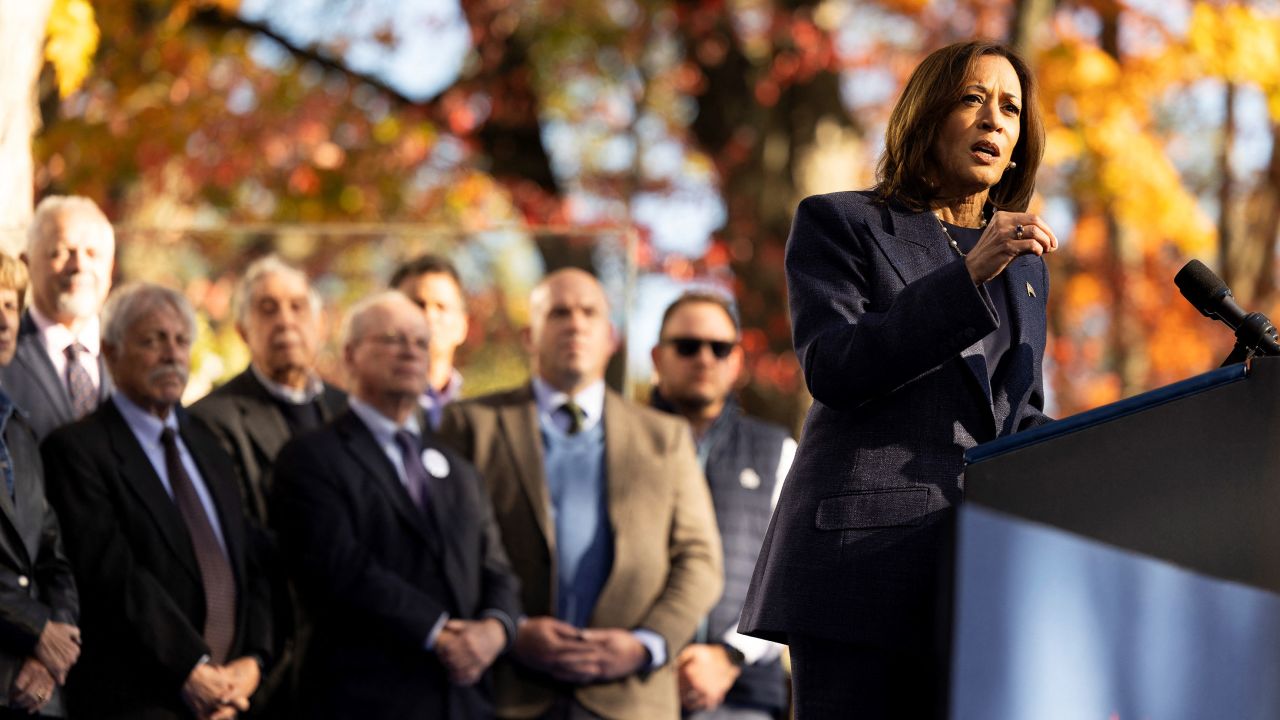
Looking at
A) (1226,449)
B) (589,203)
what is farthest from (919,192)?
(589,203)

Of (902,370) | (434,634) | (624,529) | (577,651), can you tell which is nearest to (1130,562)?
(902,370)

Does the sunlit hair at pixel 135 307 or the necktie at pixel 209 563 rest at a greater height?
the sunlit hair at pixel 135 307

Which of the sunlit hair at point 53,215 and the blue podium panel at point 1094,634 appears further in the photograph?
the sunlit hair at point 53,215

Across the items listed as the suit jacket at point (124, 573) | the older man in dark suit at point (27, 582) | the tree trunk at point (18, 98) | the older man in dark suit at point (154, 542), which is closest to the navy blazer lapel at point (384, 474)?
the older man in dark suit at point (154, 542)

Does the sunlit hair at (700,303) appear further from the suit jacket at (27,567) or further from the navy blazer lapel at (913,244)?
the navy blazer lapel at (913,244)

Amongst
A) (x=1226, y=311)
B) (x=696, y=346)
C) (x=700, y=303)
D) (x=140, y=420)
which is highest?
(x=700, y=303)

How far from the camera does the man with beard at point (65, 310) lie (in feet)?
17.3

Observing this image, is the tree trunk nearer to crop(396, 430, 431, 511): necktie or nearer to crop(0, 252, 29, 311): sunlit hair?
crop(0, 252, 29, 311): sunlit hair

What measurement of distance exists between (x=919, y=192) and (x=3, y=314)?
2.68m

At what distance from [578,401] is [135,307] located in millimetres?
1636

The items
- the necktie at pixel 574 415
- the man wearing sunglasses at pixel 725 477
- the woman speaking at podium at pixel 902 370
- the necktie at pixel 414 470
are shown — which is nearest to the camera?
the woman speaking at podium at pixel 902 370

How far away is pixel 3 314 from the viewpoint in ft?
15.5

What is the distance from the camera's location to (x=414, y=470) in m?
5.55

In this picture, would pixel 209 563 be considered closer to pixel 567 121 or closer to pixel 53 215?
pixel 53 215
